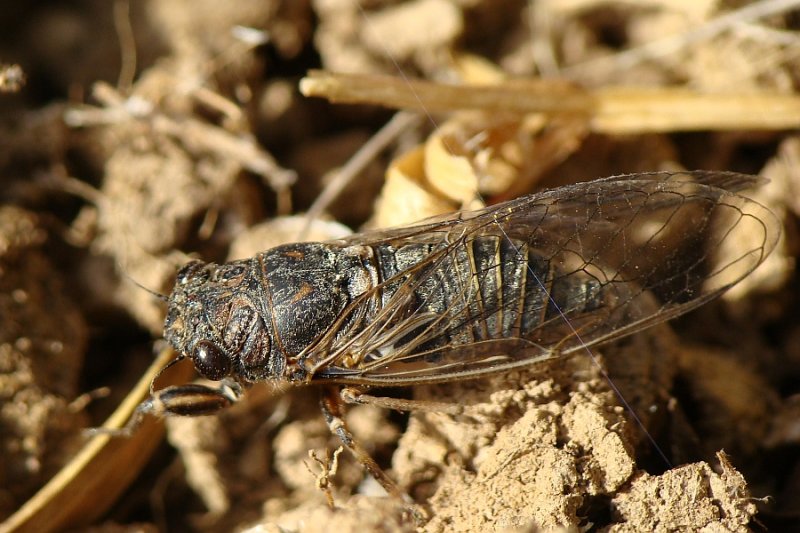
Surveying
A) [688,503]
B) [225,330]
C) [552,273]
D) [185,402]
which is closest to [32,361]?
[185,402]

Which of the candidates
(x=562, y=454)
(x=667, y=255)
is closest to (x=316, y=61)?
(x=667, y=255)

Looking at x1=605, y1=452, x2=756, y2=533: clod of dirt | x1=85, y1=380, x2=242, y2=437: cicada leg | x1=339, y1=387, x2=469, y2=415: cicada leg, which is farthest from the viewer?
x1=85, y1=380, x2=242, y2=437: cicada leg

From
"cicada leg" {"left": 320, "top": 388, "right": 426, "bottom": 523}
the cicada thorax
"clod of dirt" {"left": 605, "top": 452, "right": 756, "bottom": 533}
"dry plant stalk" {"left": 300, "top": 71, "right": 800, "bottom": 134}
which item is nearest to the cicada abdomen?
the cicada thorax

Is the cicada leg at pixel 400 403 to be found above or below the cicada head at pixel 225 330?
below

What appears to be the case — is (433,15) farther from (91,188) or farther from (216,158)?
(91,188)

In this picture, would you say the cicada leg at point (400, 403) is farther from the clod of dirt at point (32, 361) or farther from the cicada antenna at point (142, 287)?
the clod of dirt at point (32, 361)

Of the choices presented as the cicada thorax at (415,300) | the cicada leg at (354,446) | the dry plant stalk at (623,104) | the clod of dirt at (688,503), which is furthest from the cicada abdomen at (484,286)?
the dry plant stalk at (623,104)

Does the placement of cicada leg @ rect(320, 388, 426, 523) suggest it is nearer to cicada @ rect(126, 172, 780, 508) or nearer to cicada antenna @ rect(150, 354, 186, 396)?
cicada @ rect(126, 172, 780, 508)
